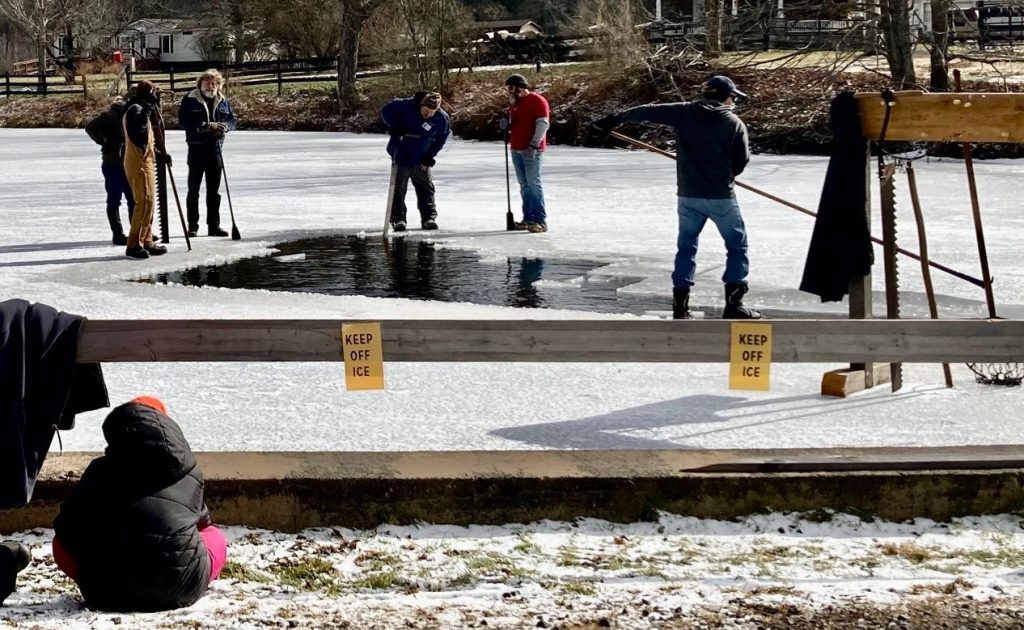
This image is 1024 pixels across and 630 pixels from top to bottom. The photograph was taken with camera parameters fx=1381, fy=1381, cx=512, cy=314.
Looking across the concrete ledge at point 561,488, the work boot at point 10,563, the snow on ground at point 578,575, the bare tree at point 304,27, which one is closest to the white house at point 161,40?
the bare tree at point 304,27

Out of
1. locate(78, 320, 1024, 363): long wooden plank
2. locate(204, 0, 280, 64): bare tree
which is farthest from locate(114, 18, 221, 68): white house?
locate(78, 320, 1024, 363): long wooden plank

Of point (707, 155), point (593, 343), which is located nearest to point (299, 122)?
point (707, 155)

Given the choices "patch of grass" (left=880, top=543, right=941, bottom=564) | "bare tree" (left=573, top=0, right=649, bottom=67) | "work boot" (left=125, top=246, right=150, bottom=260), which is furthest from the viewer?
"bare tree" (left=573, top=0, right=649, bottom=67)

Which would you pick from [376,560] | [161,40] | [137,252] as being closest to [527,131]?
[137,252]

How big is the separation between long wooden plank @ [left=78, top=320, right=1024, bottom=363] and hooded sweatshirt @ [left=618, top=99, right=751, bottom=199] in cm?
320

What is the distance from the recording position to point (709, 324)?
5430 millimetres

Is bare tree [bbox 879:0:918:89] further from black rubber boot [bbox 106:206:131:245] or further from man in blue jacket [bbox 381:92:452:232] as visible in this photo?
black rubber boot [bbox 106:206:131:245]

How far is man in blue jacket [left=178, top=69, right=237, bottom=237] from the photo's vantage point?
12828mm

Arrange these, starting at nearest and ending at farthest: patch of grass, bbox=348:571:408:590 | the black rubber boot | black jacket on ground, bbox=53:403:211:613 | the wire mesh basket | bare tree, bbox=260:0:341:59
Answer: black jacket on ground, bbox=53:403:211:613 → patch of grass, bbox=348:571:408:590 → the wire mesh basket → the black rubber boot → bare tree, bbox=260:0:341:59

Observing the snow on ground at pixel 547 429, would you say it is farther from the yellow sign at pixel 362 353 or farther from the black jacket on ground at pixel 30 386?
the yellow sign at pixel 362 353

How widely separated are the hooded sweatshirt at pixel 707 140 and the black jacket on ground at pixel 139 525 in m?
4.94

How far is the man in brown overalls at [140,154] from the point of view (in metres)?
11.7

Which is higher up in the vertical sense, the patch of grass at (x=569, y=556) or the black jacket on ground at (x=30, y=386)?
the black jacket on ground at (x=30, y=386)

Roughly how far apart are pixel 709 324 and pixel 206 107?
336 inches
